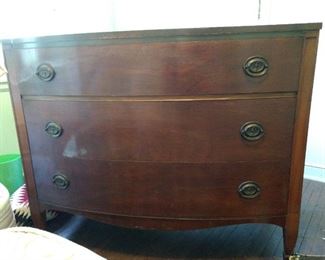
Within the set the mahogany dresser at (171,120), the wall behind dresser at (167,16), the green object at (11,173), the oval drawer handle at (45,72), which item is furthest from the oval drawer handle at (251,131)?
the green object at (11,173)

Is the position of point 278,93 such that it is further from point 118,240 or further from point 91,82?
point 118,240

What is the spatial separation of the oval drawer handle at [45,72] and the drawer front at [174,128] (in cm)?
8

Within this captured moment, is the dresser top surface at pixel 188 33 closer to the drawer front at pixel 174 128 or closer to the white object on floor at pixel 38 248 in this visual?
the drawer front at pixel 174 128

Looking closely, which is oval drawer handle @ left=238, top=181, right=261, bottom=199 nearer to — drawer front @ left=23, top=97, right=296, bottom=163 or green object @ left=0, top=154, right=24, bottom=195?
drawer front @ left=23, top=97, right=296, bottom=163

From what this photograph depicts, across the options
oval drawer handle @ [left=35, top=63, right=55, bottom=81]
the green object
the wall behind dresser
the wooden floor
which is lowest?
the wooden floor

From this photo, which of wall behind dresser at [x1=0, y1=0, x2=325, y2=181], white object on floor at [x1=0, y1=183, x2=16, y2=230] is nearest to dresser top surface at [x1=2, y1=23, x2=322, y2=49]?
white object on floor at [x1=0, y1=183, x2=16, y2=230]

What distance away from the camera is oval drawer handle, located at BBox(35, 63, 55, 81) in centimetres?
104

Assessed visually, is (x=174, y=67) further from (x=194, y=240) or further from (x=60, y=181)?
(x=194, y=240)

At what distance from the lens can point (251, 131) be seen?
983mm

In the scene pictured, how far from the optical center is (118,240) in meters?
1.37

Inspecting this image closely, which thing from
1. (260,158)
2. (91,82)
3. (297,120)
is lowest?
(260,158)

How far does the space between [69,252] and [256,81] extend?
0.68m

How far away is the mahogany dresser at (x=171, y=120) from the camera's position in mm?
924

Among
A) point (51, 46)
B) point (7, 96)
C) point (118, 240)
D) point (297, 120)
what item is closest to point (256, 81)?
point (297, 120)
